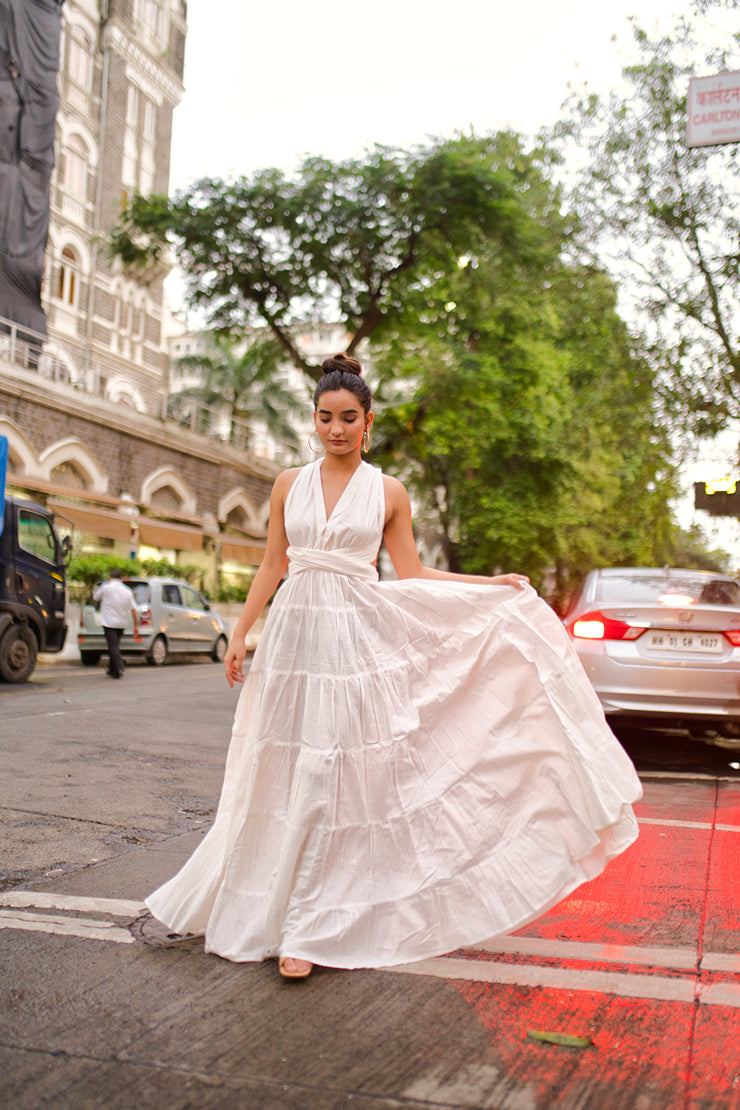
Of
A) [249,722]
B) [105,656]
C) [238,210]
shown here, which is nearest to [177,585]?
[105,656]

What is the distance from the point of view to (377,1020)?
107 inches

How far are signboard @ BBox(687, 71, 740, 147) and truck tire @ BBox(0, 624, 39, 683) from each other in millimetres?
10054

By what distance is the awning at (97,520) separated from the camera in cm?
2386

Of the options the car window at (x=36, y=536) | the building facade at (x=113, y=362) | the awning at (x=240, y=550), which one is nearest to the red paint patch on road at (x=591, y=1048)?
the car window at (x=36, y=536)

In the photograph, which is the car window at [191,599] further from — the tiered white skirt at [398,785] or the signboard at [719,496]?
the tiered white skirt at [398,785]

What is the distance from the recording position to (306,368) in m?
20.9

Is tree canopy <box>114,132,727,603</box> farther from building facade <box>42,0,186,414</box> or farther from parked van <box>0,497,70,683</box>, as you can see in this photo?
building facade <box>42,0,186,414</box>

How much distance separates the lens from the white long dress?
9.71 ft

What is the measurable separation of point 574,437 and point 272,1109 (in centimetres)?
2559

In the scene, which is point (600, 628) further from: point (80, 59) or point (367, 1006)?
point (80, 59)

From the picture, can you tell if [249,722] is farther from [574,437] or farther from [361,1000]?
[574,437]

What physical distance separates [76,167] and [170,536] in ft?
45.7

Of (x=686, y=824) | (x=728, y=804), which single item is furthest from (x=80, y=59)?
(x=686, y=824)

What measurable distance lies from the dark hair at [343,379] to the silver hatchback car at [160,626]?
567 inches
